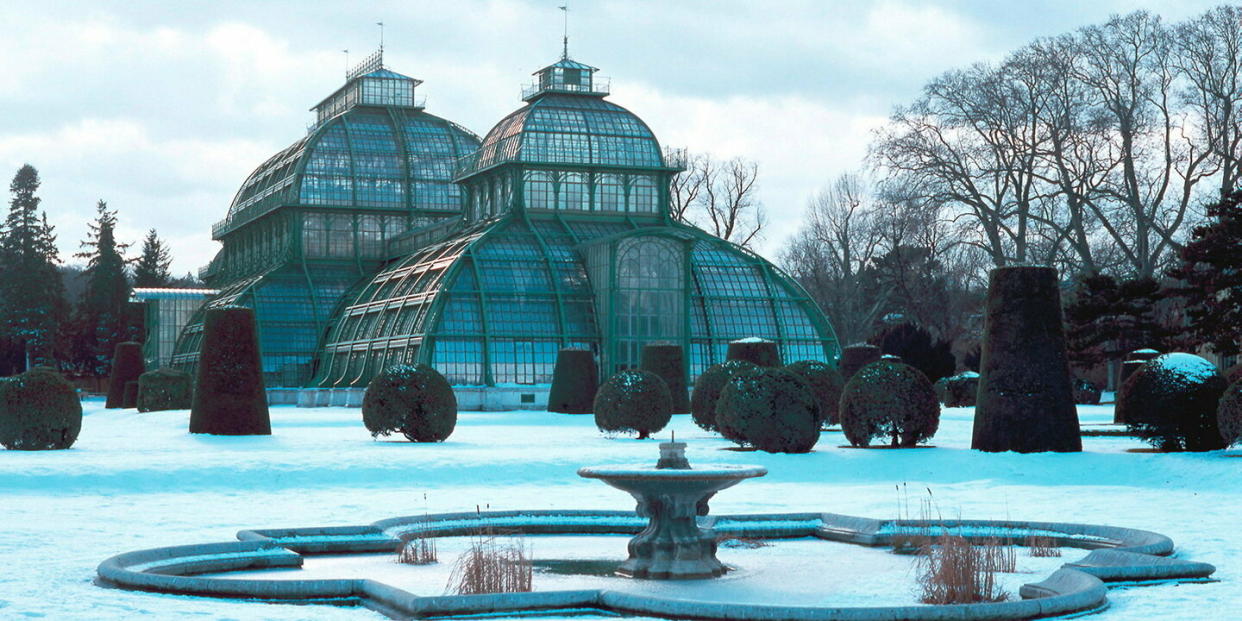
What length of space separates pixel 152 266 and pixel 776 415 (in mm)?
91487

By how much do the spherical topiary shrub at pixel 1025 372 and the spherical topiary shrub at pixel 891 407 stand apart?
1.74 meters

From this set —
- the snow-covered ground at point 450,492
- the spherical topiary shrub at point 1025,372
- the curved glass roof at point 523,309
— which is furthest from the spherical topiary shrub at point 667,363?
the spherical topiary shrub at point 1025,372

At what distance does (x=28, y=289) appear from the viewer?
A: 328ft

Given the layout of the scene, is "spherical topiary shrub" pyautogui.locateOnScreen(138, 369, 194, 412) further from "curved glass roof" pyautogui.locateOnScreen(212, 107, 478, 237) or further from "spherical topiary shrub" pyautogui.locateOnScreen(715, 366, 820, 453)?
"spherical topiary shrub" pyautogui.locateOnScreen(715, 366, 820, 453)

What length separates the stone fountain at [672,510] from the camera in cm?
1433

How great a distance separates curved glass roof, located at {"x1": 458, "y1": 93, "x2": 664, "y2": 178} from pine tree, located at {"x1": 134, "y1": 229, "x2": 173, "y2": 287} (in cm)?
4617

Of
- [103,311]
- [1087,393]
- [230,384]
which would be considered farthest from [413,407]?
[103,311]

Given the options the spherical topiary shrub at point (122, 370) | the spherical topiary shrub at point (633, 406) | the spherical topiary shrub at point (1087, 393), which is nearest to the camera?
the spherical topiary shrub at point (633, 406)

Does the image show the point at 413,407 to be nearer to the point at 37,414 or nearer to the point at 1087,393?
the point at 37,414

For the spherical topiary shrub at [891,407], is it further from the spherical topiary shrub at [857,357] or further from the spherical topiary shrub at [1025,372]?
the spherical topiary shrub at [857,357]

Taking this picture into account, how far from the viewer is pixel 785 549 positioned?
1638 cm

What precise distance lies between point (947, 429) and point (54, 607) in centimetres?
2791

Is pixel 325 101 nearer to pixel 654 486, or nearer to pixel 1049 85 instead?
pixel 1049 85

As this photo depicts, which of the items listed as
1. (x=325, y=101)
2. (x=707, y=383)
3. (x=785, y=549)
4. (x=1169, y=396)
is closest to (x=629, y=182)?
(x=325, y=101)
